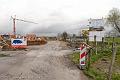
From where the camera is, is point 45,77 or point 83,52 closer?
point 45,77

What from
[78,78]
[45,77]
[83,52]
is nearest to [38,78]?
[45,77]

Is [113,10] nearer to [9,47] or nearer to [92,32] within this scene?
[9,47]

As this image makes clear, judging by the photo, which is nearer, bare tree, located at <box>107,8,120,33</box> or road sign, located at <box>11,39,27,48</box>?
road sign, located at <box>11,39,27,48</box>

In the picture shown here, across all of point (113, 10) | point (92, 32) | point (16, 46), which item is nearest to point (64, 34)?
point (113, 10)

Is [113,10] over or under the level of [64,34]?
over

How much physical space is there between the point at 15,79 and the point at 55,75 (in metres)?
1.76

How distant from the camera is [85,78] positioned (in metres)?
11.3

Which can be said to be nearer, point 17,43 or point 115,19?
point 17,43

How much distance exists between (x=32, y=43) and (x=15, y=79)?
4442 cm

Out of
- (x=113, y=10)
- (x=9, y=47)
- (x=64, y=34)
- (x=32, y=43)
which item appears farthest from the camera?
(x=113, y=10)

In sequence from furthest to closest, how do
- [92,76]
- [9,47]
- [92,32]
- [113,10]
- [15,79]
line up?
[113,10], [9,47], [92,32], [92,76], [15,79]

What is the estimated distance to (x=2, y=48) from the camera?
35125mm

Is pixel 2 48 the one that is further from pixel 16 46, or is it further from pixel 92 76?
pixel 92 76

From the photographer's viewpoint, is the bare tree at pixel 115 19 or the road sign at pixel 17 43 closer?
the road sign at pixel 17 43
